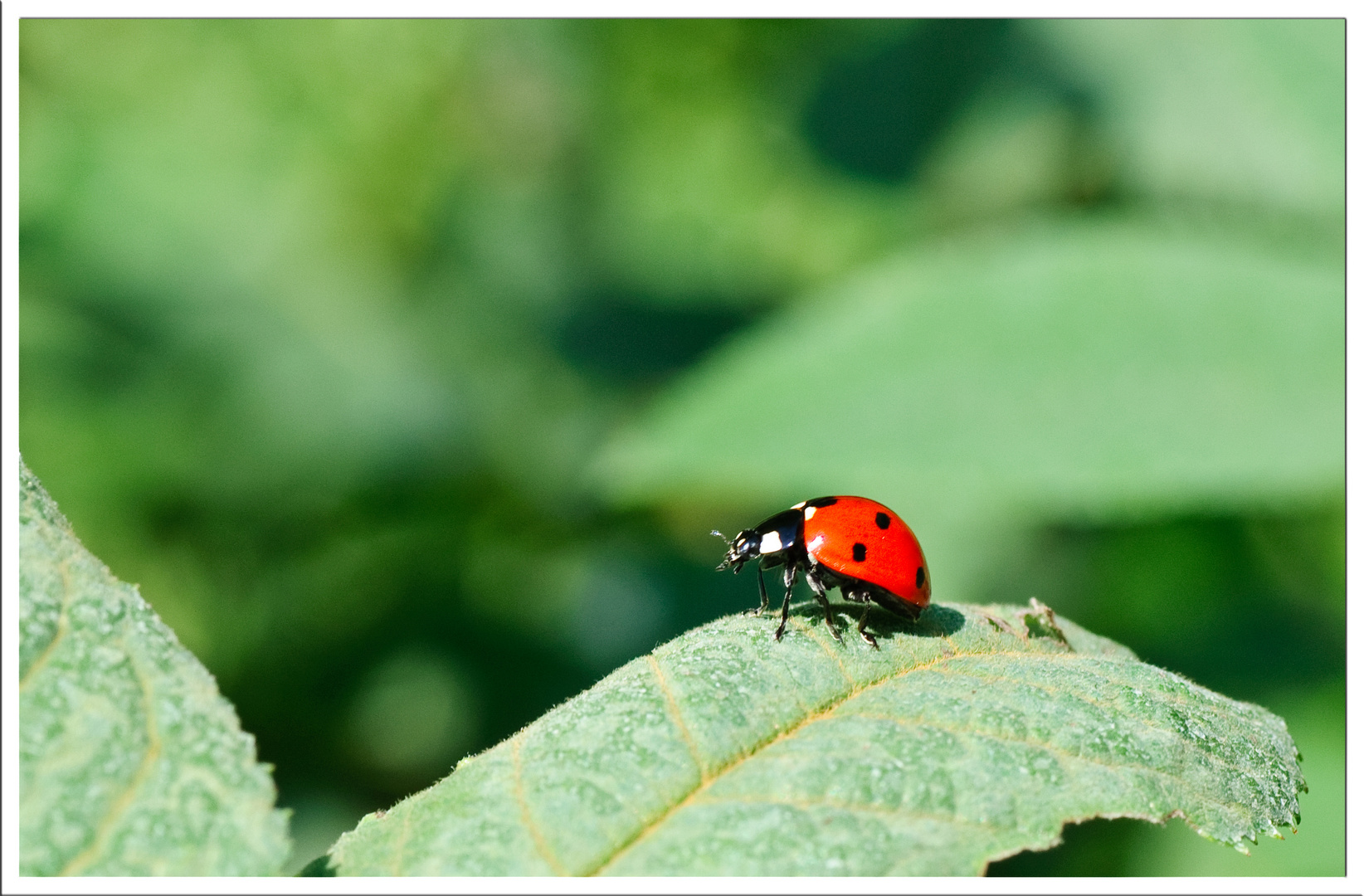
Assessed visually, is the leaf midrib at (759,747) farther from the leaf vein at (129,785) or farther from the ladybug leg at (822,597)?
the leaf vein at (129,785)

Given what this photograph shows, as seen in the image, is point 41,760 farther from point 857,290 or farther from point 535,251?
point 535,251

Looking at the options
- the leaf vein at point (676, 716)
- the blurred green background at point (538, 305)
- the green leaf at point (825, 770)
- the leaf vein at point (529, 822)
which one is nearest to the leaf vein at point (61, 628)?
the green leaf at point (825, 770)

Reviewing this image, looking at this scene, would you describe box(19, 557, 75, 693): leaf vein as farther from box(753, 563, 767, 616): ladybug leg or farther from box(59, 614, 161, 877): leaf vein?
box(753, 563, 767, 616): ladybug leg

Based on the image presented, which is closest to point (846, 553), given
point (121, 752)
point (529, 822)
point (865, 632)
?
point (865, 632)

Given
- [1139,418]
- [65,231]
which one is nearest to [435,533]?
[65,231]

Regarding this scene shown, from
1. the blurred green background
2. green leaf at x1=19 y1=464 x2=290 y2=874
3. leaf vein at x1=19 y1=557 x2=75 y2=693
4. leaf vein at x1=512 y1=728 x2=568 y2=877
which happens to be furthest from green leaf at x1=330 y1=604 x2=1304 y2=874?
the blurred green background

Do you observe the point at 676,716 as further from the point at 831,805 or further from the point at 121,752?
the point at 121,752
